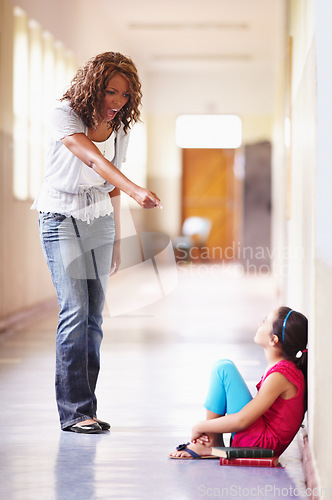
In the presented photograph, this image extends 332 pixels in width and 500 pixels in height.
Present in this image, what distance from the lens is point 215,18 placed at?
37.6ft

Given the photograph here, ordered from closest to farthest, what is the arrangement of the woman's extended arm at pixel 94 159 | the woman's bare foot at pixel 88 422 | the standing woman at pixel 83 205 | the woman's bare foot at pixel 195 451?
the woman's bare foot at pixel 195 451 < the woman's extended arm at pixel 94 159 < the standing woman at pixel 83 205 < the woman's bare foot at pixel 88 422

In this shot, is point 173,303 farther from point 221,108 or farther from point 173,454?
point 221,108

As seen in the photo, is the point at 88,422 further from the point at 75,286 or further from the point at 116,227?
the point at 116,227

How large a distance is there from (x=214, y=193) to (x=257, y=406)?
14069mm

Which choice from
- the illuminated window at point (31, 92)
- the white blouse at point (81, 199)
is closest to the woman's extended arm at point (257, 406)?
the white blouse at point (81, 199)

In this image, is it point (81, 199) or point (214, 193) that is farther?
point (214, 193)

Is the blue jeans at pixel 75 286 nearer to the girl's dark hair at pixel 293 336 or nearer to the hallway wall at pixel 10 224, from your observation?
the girl's dark hair at pixel 293 336

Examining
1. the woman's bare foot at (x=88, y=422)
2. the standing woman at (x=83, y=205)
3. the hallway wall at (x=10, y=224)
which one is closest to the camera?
the standing woman at (x=83, y=205)

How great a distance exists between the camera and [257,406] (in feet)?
8.97

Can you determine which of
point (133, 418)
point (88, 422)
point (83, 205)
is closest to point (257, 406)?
point (88, 422)

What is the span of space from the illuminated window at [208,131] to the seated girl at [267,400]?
1362 centimetres

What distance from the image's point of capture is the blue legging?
9.14ft

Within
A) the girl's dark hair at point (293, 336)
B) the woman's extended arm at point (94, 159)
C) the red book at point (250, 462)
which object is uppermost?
the woman's extended arm at point (94, 159)

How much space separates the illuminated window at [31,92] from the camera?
24.3 feet
